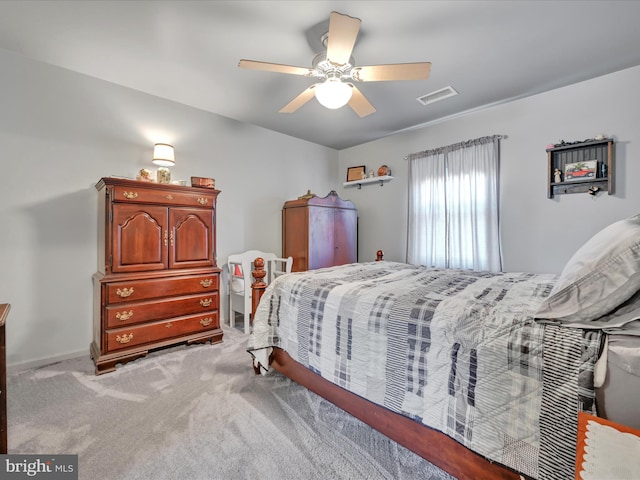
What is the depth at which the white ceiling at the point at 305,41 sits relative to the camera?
71.6 inches

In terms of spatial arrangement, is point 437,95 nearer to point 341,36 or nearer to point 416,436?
point 341,36

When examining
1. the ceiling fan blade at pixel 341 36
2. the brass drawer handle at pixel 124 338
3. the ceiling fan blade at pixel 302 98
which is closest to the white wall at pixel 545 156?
the ceiling fan blade at pixel 302 98

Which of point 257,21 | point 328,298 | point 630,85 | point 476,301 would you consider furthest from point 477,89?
point 328,298

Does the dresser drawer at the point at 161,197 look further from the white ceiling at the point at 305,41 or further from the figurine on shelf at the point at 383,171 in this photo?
the figurine on shelf at the point at 383,171

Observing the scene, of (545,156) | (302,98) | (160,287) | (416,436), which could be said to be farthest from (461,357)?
(545,156)

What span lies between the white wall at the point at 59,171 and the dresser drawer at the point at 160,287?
0.58 metres

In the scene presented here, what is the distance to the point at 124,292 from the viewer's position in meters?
2.39

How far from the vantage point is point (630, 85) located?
96.6 inches

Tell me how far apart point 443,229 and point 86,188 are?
3.86m

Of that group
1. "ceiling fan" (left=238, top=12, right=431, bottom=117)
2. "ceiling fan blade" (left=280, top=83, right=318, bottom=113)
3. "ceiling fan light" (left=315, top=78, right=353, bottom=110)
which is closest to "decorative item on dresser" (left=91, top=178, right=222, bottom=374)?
"ceiling fan blade" (left=280, top=83, right=318, bottom=113)

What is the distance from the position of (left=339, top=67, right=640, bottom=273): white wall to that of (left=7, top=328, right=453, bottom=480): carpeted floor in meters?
2.57

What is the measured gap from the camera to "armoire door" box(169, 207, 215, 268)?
269 centimetres

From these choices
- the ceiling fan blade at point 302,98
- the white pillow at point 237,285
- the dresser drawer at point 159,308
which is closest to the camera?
the ceiling fan blade at point 302,98

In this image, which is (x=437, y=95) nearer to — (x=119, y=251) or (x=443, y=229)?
(x=443, y=229)
